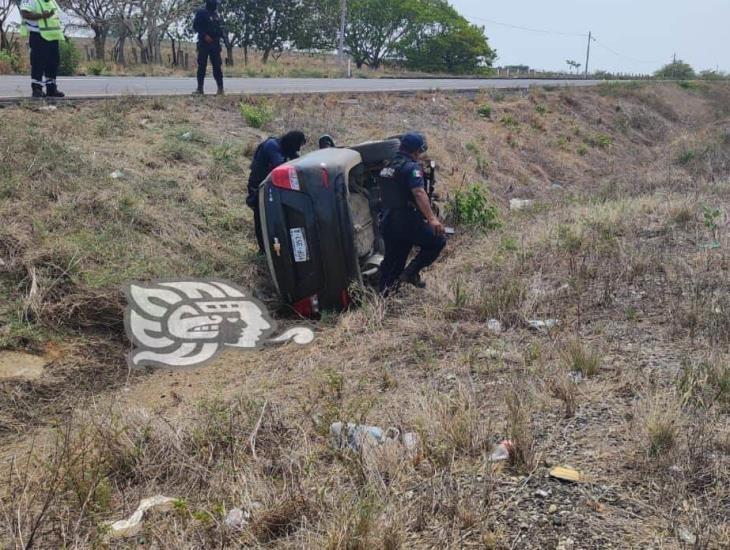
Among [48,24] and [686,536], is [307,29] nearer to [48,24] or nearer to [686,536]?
[48,24]

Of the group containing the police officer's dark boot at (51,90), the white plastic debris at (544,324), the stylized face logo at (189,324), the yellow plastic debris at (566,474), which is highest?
the police officer's dark boot at (51,90)

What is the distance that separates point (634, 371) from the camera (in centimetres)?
375

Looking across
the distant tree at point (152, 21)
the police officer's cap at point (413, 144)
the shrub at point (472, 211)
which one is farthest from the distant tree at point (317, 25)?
the police officer's cap at point (413, 144)

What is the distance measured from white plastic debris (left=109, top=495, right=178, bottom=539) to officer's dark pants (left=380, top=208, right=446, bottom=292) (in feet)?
11.1

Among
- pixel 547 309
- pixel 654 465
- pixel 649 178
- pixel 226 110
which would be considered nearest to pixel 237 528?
pixel 654 465

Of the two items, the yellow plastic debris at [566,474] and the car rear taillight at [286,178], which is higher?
the car rear taillight at [286,178]

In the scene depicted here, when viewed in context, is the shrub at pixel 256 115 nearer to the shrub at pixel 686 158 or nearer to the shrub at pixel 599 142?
the shrub at pixel 686 158

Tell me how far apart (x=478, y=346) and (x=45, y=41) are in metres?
7.46

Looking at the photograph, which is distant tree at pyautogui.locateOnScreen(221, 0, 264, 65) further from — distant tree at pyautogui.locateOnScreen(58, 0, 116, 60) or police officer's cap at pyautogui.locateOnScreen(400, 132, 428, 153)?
police officer's cap at pyautogui.locateOnScreen(400, 132, 428, 153)

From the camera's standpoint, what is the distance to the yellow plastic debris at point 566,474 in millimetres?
2791

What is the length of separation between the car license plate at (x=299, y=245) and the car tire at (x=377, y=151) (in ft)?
4.84

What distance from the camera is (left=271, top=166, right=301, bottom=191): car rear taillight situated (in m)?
5.45

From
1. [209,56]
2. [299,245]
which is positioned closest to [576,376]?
[299,245]

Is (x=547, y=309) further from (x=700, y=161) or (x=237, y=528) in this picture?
(x=700, y=161)
